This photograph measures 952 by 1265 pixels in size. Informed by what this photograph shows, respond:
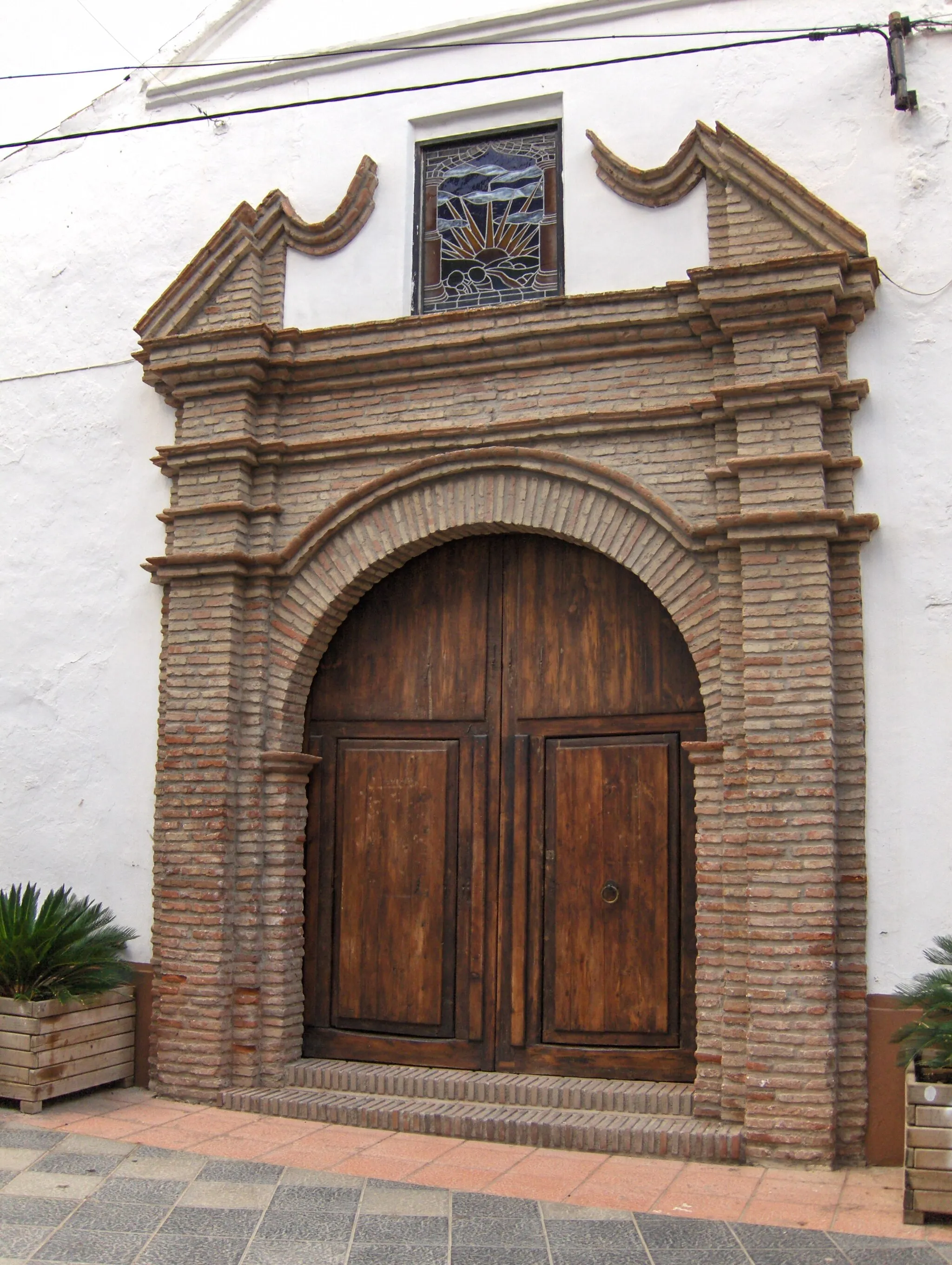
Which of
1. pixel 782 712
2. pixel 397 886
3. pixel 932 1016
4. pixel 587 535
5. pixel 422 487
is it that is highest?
pixel 422 487

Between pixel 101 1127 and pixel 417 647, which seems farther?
pixel 417 647

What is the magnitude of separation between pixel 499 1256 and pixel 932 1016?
191 centimetres

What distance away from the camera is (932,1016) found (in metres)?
4.80

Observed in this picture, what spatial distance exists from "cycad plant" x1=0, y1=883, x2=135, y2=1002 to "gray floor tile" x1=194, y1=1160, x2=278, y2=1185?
1304mm

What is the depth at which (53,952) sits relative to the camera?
596cm

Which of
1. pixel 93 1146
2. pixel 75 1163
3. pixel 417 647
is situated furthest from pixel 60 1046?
pixel 417 647

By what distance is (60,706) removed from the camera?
22.2 feet

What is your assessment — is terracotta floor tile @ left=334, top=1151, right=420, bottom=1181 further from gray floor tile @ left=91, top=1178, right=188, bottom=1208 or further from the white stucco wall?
the white stucco wall

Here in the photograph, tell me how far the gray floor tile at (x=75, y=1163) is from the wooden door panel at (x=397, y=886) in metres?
1.43

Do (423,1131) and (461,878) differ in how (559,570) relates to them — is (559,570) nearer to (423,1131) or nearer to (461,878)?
(461,878)

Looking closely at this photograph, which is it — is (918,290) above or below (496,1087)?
above

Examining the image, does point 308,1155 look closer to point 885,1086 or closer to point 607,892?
point 607,892

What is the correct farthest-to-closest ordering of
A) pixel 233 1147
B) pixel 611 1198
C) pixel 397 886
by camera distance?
1. pixel 397 886
2. pixel 233 1147
3. pixel 611 1198

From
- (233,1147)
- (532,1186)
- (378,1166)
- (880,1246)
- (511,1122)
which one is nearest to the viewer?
(880,1246)
